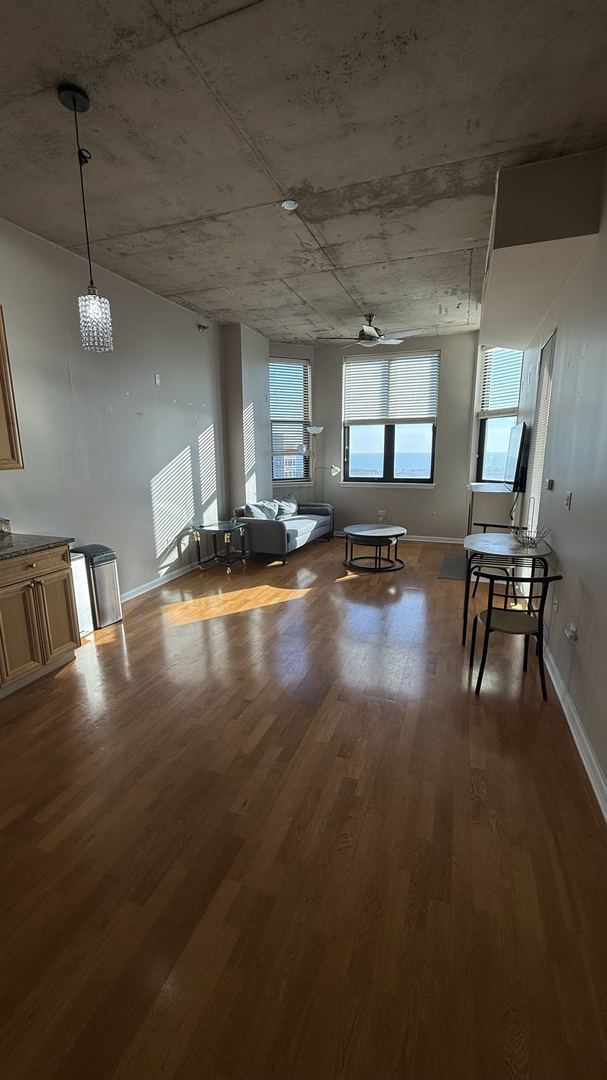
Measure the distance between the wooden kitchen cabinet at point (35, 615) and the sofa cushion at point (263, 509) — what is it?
3.08 meters

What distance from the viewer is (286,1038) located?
3.87 feet

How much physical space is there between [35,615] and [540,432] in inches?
174

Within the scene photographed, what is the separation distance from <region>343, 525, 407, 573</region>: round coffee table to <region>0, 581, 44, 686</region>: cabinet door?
3.60 meters

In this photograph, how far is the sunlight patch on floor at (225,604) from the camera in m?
4.21

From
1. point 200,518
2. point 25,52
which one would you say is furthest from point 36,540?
point 200,518

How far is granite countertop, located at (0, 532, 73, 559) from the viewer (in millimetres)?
2806

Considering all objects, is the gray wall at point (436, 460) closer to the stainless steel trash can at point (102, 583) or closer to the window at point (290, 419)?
the window at point (290, 419)

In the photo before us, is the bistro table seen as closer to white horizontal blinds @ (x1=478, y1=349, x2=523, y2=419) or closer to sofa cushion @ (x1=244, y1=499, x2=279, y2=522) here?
sofa cushion @ (x1=244, y1=499, x2=279, y2=522)

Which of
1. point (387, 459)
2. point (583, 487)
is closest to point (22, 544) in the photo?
point (583, 487)

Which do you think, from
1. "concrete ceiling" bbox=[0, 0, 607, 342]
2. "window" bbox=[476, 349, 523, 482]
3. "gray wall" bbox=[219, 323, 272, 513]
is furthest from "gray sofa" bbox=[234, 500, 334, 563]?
"concrete ceiling" bbox=[0, 0, 607, 342]

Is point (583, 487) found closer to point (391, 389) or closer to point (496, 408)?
point (496, 408)

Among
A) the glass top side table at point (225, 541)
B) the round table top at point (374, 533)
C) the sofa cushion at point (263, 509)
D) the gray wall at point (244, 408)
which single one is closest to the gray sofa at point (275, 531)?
the sofa cushion at point (263, 509)

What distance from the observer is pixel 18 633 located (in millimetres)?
2885

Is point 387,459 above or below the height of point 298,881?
above
